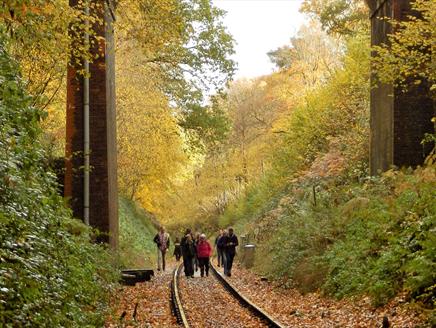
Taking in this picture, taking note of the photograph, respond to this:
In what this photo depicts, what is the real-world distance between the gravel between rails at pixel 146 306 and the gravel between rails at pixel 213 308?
0.41 metres

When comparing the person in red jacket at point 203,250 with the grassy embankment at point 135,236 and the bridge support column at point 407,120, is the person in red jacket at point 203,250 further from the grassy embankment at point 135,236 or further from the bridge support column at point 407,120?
the bridge support column at point 407,120

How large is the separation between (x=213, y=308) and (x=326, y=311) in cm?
289

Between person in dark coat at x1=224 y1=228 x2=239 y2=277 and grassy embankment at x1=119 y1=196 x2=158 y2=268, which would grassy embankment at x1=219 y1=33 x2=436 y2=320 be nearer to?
person in dark coat at x1=224 y1=228 x2=239 y2=277

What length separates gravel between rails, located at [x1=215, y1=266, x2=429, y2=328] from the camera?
1124cm

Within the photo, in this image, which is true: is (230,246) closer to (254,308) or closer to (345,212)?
(345,212)

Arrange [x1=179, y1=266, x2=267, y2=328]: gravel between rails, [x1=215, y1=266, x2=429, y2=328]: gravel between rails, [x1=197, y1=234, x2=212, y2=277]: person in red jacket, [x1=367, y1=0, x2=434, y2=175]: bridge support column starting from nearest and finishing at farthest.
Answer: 1. [x1=215, y1=266, x2=429, y2=328]: gravel between rails
2. [x1=179, y1=266, x2=267, y2=328]: gravel between rails
3. [x1=367, y1=0, x2=434, y2=175]: bridge support column
4. [x1=197, y1=234, x2=212, y2=277]: person in red jacket

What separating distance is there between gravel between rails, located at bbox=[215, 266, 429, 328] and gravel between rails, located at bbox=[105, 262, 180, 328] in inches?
78.9

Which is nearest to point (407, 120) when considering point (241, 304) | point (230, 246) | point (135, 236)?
point (241, 304)

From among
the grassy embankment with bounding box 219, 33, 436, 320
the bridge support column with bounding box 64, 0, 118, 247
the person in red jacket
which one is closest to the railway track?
the grassy embankment with bounding box 219, 33, 436, 320

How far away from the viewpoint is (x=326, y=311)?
1365 centimetres

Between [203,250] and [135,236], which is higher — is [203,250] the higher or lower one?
the higher one

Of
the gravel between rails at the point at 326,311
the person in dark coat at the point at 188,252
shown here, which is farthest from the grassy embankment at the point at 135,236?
the gravel between rails at the point at 326,311

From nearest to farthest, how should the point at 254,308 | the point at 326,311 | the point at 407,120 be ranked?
1. the point at 326,311
2. the point at 254,308
3. the point at 407,120

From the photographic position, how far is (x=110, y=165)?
2030cm
